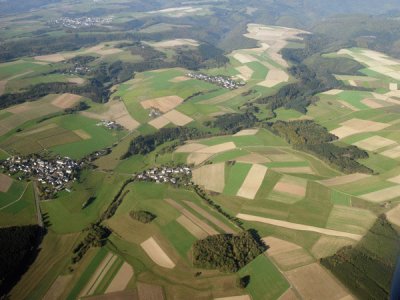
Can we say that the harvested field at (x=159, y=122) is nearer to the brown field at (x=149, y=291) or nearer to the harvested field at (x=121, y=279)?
the harvested field at (x=121, y=279)

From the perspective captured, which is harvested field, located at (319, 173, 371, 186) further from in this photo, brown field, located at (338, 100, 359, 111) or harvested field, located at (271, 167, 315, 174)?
brown field, located at (338, 100, 359, 111)

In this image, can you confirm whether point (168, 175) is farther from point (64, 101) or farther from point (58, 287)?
point (64, 101)

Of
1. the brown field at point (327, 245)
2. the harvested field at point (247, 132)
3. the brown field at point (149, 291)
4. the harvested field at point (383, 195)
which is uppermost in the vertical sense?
the brown field at point (149, 291)

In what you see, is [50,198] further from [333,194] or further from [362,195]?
[362,195]

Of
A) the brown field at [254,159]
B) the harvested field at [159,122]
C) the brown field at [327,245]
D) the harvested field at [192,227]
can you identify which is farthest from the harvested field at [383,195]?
the harvested field at [159,122]

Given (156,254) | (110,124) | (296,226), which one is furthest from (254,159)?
(110,124)

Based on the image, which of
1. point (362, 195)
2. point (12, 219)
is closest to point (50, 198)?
point (12, 219)
